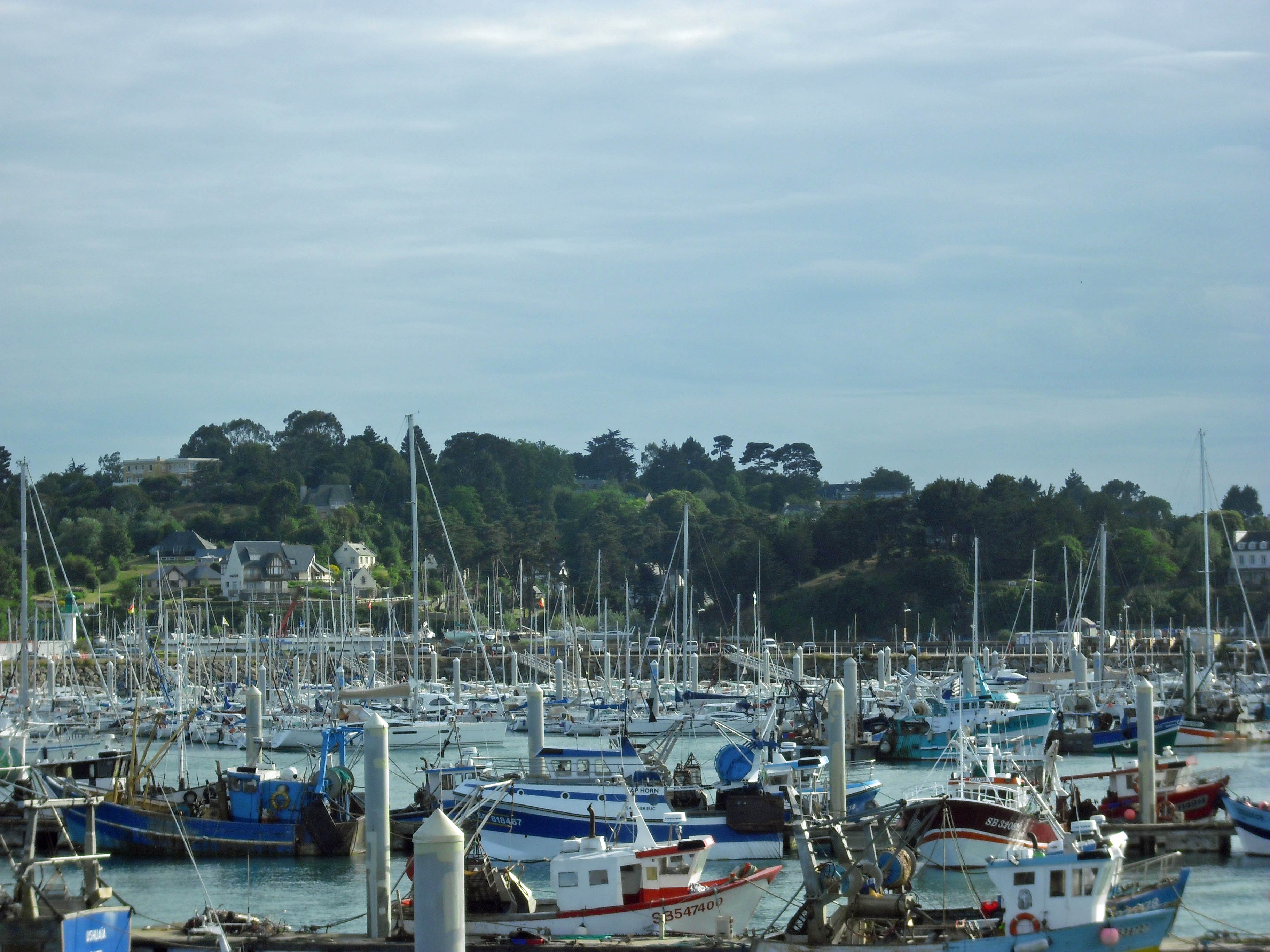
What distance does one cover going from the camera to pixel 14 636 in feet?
406

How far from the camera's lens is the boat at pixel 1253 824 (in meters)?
35.7

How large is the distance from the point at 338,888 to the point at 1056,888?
18.0 metres

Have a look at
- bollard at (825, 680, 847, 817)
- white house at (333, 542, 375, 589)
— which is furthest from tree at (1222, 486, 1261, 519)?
bollard at (825, 680, 847, 817)

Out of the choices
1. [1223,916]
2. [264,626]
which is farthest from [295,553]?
[1223,916]

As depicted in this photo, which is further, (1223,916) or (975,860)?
(975,860)

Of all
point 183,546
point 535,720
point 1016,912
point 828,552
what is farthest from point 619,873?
point 183,546

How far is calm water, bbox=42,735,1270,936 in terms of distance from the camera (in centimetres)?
3158

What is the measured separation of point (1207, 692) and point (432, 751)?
40.3 metres

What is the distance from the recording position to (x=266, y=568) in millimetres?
162000

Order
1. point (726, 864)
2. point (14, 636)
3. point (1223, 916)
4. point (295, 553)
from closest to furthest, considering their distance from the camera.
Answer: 1. point (1223, 916)
2. point (726, 864)
3. point (14, 636)
4. point (295, 553)

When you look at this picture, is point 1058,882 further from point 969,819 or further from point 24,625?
point 24,625

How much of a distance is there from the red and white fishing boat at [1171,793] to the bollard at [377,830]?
65.4ft

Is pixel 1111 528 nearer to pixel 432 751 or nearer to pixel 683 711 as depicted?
pixel 683 711

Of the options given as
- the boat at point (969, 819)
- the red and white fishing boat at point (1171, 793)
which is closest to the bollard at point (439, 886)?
the boat at point (969, 819)
